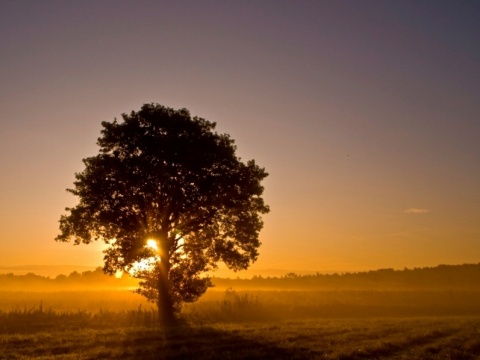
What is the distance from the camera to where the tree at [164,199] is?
3809 centimetres

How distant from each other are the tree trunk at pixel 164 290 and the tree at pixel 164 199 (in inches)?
3.2

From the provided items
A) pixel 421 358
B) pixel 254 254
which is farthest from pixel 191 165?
pixel 421 358

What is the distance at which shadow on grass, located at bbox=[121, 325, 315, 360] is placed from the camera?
2188cm

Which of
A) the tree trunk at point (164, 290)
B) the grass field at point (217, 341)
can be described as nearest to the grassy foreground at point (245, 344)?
the grass field at point (217, 341)

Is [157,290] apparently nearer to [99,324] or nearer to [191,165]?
[99,324]

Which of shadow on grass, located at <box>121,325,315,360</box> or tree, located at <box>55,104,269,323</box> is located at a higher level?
tree, located at <box>55,104,269,323</box>

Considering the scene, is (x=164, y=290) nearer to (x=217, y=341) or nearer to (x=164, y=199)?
(x=164, y=199)

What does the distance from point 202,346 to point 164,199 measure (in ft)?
54.0

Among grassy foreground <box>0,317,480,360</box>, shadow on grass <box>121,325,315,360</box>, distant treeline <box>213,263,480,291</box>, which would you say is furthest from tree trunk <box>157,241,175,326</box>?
distant treeline <box>213,263,480,291</box>

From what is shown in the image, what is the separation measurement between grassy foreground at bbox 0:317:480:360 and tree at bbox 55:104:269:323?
28.0ft

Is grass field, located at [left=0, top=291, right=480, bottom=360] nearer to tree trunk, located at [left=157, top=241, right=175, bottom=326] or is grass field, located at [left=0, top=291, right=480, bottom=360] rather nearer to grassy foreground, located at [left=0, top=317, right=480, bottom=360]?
grassy foreground, located at [left=0, top=317, right=480, bottom=360]

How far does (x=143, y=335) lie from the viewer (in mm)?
28312

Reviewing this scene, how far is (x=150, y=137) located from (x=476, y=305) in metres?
61.7

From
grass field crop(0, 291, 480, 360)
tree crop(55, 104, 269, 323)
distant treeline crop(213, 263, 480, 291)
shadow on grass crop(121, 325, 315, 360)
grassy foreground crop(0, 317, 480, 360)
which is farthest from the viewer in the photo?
distant treeline crop(213, 263, 480, 291)
